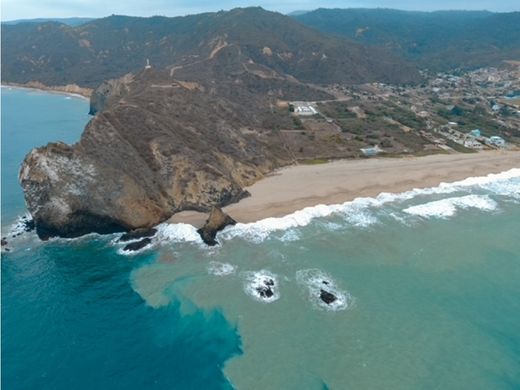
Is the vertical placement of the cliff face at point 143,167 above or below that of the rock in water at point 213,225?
above

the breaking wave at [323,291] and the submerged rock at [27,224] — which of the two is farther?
the submerged rock at [27,224]

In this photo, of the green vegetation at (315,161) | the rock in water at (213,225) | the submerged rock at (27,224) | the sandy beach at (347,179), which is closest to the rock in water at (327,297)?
the rock in water at (213,225)

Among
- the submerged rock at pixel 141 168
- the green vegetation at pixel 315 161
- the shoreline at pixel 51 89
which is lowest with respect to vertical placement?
the shoreline at pixel 51 89

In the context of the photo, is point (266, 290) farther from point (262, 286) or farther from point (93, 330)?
point (93, 330)

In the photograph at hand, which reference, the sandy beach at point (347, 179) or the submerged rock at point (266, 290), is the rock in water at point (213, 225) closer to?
the sandy beach at point (347, 179)

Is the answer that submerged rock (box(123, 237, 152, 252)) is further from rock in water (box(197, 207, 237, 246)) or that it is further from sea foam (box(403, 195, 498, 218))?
sea foam (box(403, 195, 498, 218))

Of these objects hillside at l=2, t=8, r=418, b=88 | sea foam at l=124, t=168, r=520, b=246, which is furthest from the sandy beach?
hillside at l=2, t=8, r=418, b=88
